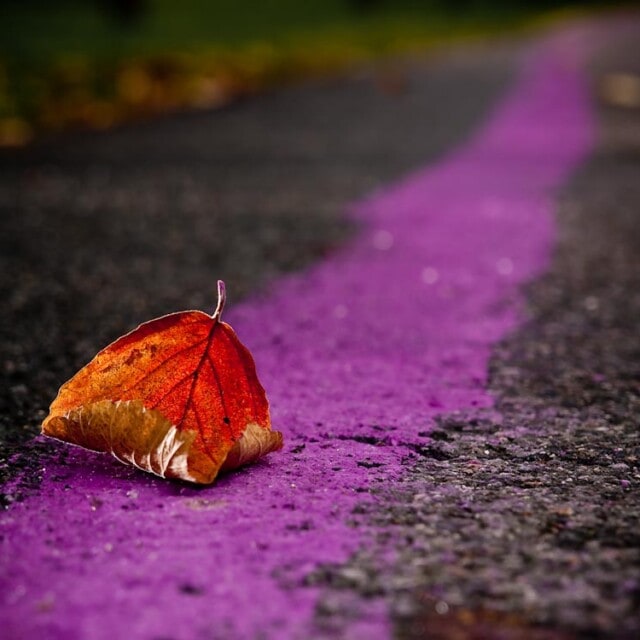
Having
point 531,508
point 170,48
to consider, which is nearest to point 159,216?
point 531,508

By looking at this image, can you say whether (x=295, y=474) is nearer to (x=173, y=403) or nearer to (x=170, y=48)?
(x=173, y=403)

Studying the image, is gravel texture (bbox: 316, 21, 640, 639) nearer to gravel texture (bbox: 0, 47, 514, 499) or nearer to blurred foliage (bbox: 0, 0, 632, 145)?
gravel texture (bbox: 0, 47, 514, 499)

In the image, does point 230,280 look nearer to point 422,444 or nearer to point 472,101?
point 422,444

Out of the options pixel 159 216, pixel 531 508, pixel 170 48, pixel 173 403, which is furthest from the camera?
pixel 170 48

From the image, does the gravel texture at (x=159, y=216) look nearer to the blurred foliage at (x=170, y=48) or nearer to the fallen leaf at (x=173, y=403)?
the fallen leaf at (x=173, y=403)

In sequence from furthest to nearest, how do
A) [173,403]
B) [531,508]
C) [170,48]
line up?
[170,48] → [173,403] → [531,508]

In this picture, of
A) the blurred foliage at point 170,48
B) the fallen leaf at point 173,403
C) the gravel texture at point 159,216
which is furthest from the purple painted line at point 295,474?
the blurred foliage at point 170,48

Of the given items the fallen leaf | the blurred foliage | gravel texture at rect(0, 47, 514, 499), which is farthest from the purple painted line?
the blurred foliage
